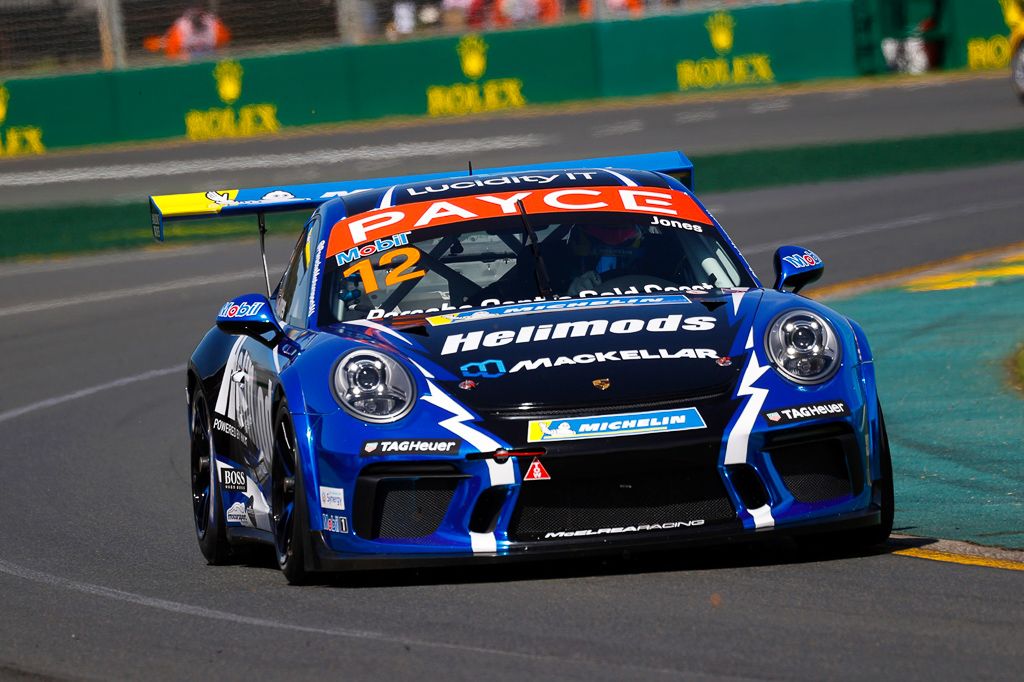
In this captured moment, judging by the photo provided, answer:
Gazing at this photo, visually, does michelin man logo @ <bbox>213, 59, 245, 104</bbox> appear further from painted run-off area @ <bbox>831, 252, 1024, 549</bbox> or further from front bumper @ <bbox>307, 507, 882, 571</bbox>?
front bumper @ <bbox>307, 507, 882, 571</bbox>

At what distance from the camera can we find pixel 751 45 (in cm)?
2811

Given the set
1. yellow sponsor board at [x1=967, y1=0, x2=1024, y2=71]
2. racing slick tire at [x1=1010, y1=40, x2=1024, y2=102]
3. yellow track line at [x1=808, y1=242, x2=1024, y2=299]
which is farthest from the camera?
yellow sponsor board at [x1=967, y1=0, x2=1024, y2=71]

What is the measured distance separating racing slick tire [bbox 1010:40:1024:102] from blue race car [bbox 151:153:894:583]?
57.4 feet

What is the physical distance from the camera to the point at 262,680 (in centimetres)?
482

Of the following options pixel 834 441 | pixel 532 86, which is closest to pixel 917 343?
pixel 834 441

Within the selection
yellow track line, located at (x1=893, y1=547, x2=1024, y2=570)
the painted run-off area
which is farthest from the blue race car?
the painted run-off area

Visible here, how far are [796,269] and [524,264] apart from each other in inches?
36.8

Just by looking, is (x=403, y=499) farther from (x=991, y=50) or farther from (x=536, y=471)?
(x=991, y=50)

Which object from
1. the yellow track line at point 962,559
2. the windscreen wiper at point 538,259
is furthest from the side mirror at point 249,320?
the yellow track line at point 962,559

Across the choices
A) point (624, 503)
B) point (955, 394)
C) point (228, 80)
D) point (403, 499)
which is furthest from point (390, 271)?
point (228, 80)

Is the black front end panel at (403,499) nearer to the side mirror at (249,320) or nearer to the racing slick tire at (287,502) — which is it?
the racing slick tire at (287,502)

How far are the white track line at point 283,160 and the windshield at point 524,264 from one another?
16746mm

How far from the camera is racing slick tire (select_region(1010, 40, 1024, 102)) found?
23469 millimetres

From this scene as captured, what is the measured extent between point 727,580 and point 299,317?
1984mm
